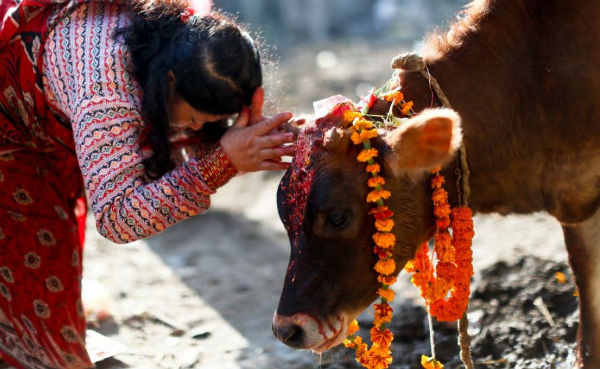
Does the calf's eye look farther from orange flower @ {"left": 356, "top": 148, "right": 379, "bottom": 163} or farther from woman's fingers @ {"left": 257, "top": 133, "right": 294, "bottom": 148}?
woman's fingers @ {"left": 257, "top": 133, "right": 294, "bottom": 148}

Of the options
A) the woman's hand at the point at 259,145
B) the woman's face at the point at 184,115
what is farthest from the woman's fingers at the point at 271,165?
the woman's face at the point at 184,115

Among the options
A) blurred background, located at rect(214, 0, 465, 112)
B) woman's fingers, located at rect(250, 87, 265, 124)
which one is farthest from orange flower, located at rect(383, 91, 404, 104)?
blurred background, located at rect(214, 0, 465, 112)

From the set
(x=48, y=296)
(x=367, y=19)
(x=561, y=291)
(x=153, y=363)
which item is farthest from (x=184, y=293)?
(x=367, y=19)

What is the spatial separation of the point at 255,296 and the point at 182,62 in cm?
215

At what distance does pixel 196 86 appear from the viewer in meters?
2.94

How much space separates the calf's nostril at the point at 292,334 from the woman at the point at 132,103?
634mm

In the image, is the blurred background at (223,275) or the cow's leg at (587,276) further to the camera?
the blurred background at (223,275)

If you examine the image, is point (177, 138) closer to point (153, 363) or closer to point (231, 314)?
point (153, 363)

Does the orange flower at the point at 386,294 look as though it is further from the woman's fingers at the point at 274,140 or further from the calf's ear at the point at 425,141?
the woman's fingers at the point at 274,140

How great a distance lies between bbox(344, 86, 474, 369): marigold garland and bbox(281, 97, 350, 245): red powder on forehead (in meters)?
0.07

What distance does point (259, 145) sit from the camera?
2.89 metres

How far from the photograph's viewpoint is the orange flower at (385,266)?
260cm

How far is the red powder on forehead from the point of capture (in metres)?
2.57

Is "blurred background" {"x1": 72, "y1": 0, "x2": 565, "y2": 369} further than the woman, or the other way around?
"blurred background" {"x1": 72, "y1": 0, "x2": 565, "y2": 369}
